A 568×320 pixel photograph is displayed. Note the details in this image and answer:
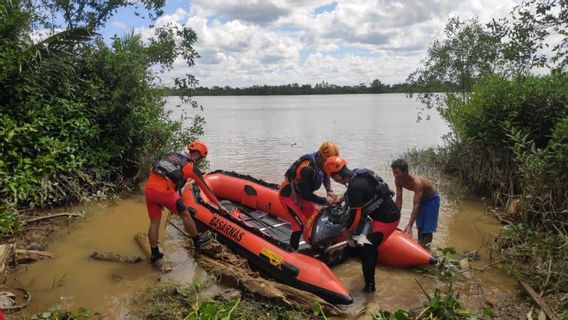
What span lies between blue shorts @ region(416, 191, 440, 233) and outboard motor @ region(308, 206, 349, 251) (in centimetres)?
143

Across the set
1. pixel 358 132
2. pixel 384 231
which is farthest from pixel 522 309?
pixel 358 132

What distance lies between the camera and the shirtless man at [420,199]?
5703 millimetres

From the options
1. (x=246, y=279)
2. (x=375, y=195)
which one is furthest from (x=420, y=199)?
(x=246, y=279)

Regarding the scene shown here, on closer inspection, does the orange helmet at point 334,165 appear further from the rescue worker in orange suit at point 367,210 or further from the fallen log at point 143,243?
the fallen log at point 143,243

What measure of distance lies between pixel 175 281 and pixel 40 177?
360cm

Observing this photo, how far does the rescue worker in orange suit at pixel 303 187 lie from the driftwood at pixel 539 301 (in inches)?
93.2

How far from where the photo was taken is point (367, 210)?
4816 millimetres

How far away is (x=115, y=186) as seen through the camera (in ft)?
30.2

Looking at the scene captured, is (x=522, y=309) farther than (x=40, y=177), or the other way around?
(x=40, y=177)

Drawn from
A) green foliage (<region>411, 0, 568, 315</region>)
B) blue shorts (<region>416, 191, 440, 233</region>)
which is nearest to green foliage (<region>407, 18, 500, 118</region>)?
green foliage (<region>411, 0, 568, 315</region>)

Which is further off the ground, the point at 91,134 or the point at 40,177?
the point at 91,134

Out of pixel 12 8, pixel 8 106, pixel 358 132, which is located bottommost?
pixel 358 132

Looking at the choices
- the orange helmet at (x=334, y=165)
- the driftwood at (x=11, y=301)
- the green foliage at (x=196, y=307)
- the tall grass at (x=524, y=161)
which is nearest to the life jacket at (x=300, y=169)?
the orange helmet at (x=334, y=165)

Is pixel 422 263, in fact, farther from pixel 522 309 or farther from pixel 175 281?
pixel 175 281
